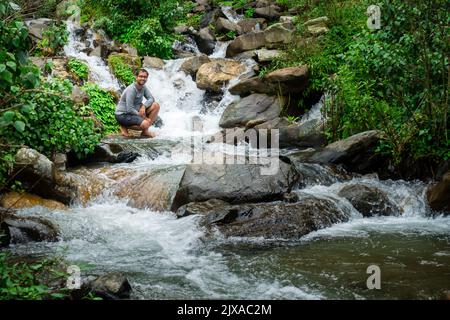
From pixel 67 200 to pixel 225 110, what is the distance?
624 cm

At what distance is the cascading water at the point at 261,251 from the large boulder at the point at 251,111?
3.53 metres

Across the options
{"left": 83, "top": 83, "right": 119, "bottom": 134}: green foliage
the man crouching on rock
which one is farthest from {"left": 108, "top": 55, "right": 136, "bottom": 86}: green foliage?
the man crouching on rock

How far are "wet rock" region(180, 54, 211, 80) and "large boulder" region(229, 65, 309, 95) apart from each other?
117 inches

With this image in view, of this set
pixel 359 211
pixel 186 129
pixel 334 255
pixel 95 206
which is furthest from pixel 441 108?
pixel 186 129

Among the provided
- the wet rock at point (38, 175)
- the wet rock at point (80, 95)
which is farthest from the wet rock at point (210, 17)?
the wet rock at point (38, 175)

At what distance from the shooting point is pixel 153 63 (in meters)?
16.2

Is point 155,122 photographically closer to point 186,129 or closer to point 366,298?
point 186,129

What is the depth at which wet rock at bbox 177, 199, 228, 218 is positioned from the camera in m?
7.56

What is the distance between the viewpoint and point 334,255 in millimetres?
6133

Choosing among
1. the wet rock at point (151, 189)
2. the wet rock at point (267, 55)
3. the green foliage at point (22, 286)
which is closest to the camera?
the green foliage at point (22, 286)

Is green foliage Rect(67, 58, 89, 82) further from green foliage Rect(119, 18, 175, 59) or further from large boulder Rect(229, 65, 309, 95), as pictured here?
large boulder Rect(229, 65, 309, 95)

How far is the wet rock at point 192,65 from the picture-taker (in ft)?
52.5

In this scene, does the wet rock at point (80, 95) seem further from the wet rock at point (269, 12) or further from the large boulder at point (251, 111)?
the wet rock at point (269, 12)

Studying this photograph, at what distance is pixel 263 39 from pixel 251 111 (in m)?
4.86
